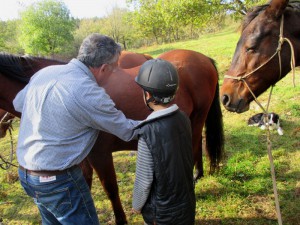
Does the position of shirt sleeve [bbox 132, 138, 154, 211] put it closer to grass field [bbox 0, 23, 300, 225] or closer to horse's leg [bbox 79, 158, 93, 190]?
horse's leg [bbox 79, 158, 93, 190]

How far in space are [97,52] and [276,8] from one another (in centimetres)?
156

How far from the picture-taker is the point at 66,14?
37.5 m

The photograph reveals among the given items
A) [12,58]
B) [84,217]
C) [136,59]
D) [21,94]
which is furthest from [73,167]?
[136,59]

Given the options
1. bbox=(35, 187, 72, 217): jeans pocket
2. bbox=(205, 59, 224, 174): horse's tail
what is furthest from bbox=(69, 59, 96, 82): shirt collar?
bbox=(205, 59, 224, 174): horse's tail

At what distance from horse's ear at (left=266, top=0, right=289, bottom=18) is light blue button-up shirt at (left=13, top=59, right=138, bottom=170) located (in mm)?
1589

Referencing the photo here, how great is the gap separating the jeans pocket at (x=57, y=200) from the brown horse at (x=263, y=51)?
63.4 inches

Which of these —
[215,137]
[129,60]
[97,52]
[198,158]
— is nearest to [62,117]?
[97,52]

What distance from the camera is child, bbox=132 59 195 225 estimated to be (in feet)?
5.04

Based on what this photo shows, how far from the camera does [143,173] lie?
1.60 m

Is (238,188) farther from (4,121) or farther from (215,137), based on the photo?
(4,121)

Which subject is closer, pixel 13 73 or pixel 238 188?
pixel 13 73

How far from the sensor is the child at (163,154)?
1535 mm

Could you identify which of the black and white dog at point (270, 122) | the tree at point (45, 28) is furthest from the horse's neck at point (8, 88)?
the tree at point (45, 28)

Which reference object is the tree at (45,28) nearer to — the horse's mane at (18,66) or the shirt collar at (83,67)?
the horse's mane at (18,66)
